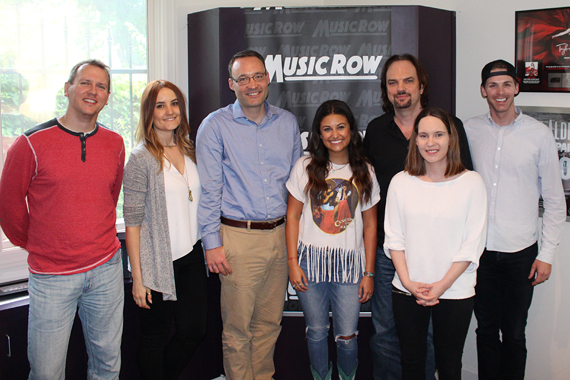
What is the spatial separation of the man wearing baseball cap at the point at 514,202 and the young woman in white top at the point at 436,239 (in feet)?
1.33

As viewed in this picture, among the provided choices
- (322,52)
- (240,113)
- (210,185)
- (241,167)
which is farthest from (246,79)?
(322,52)

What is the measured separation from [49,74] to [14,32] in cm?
27

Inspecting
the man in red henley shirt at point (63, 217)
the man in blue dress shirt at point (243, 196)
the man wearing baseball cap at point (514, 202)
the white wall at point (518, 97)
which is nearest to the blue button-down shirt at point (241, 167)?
the man in blue dress shirt at point (243, 196)

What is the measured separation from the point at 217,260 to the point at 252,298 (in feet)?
0.96

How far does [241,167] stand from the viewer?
2.26 metres

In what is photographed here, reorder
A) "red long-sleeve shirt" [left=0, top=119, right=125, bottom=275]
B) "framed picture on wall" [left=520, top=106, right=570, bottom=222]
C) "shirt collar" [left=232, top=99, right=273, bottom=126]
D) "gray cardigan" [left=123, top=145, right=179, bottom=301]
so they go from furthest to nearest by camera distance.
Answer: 1. "framed picture on wall" [left=520, top=106, right=570, bottom=222]
2. "shirt collar" [left=232, top=99, right=273, bottom=126]
3. "gray cardigan" [left=123, top=145, right=179, bottom=301]
4. "red long-sleeve shirt" [left=0, top=119, right=125, bottom=275]

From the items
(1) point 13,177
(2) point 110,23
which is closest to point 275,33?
(2) point 110,23

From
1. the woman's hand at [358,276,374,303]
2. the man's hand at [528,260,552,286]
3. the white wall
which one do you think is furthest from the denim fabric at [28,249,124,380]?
the man's hand at [528,260,552,286]

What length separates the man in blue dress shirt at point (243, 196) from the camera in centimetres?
221

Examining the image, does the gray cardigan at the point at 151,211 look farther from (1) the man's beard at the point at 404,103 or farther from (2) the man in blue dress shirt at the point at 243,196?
(1) the man's beard at the point at 404,103

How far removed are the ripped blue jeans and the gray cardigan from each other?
674mm

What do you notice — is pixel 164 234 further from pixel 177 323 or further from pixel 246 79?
pixel 246 79

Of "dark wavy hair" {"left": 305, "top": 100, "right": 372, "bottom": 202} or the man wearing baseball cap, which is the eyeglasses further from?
the man wearing baseball cap

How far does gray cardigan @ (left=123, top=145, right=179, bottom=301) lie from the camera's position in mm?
2039
